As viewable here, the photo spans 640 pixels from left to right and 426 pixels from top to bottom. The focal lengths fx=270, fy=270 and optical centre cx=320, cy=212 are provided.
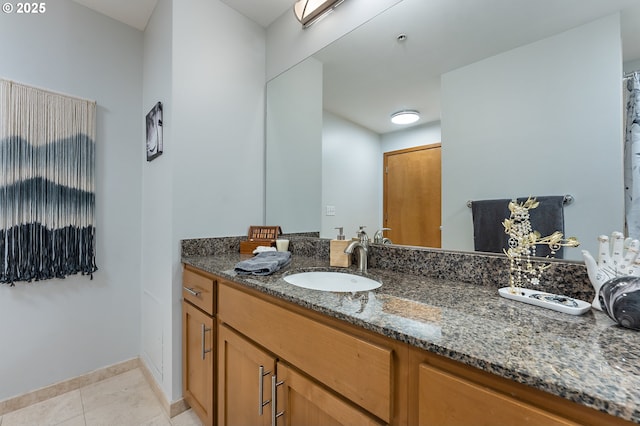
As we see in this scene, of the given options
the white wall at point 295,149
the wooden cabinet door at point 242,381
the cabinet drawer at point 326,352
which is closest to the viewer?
the cabinet drawer at point 326,352

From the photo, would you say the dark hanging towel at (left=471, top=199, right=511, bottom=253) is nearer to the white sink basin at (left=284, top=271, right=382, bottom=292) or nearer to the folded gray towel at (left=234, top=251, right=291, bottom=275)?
the white sink basin at (left=284, top=271, right=382, bottom=292)

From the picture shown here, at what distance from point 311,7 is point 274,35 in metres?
0.42

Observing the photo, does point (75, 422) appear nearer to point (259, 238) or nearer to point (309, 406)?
point (259, 238)

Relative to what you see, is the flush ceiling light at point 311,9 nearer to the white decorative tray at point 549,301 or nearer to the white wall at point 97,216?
the white wall at point 97,216

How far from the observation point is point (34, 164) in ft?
5.12

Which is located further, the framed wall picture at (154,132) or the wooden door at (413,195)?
the framed wall picture at (154,132)

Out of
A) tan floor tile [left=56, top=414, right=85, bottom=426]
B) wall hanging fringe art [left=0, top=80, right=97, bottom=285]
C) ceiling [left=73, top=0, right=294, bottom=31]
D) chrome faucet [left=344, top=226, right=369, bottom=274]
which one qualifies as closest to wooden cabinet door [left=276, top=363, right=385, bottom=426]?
chrome faucet [left=344, top=226, right=369, bottom=274]

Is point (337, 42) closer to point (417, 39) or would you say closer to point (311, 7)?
point (311, 7)

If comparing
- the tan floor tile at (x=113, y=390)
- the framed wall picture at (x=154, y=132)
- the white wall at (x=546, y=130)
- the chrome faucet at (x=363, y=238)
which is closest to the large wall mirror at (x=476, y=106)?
the white wall at (x=546, y=130)

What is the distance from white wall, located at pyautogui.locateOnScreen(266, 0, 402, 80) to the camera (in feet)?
4.47

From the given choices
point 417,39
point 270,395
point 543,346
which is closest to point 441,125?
point 417,39

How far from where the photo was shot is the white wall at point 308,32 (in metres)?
1.36

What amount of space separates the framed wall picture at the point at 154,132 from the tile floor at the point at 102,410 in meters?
1.49

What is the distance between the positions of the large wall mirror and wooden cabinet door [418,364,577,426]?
0.61m
